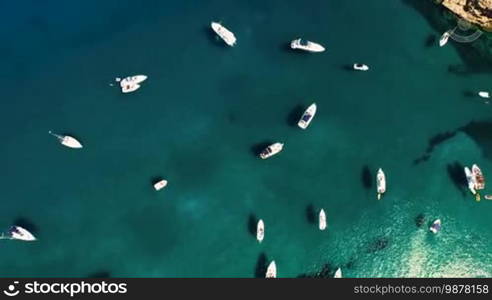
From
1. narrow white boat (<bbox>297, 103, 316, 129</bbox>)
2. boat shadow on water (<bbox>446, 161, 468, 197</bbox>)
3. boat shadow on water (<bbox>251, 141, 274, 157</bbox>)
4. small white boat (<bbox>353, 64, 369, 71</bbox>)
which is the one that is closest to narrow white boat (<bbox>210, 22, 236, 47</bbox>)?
narrow white boat (<bbox>297, 103, 316, 129</bbox>)

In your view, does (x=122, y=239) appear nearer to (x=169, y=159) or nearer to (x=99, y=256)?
(x=99, y=256)

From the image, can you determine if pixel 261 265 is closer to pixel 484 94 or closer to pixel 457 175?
pixel 457 175

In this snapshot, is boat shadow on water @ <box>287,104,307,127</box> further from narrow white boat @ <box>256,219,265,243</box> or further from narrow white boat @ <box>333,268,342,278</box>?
narrow white boat @ <box>333,268,342,278</box>

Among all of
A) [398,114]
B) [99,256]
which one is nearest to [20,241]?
[99,256]

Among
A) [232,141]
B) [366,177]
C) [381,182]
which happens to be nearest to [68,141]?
[232,141]

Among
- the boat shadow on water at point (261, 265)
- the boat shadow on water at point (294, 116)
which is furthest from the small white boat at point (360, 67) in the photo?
the boat shadow on water at point (261, 265)

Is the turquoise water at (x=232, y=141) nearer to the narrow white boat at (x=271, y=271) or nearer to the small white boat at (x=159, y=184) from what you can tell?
the small white boat at (x=159, y=184)
